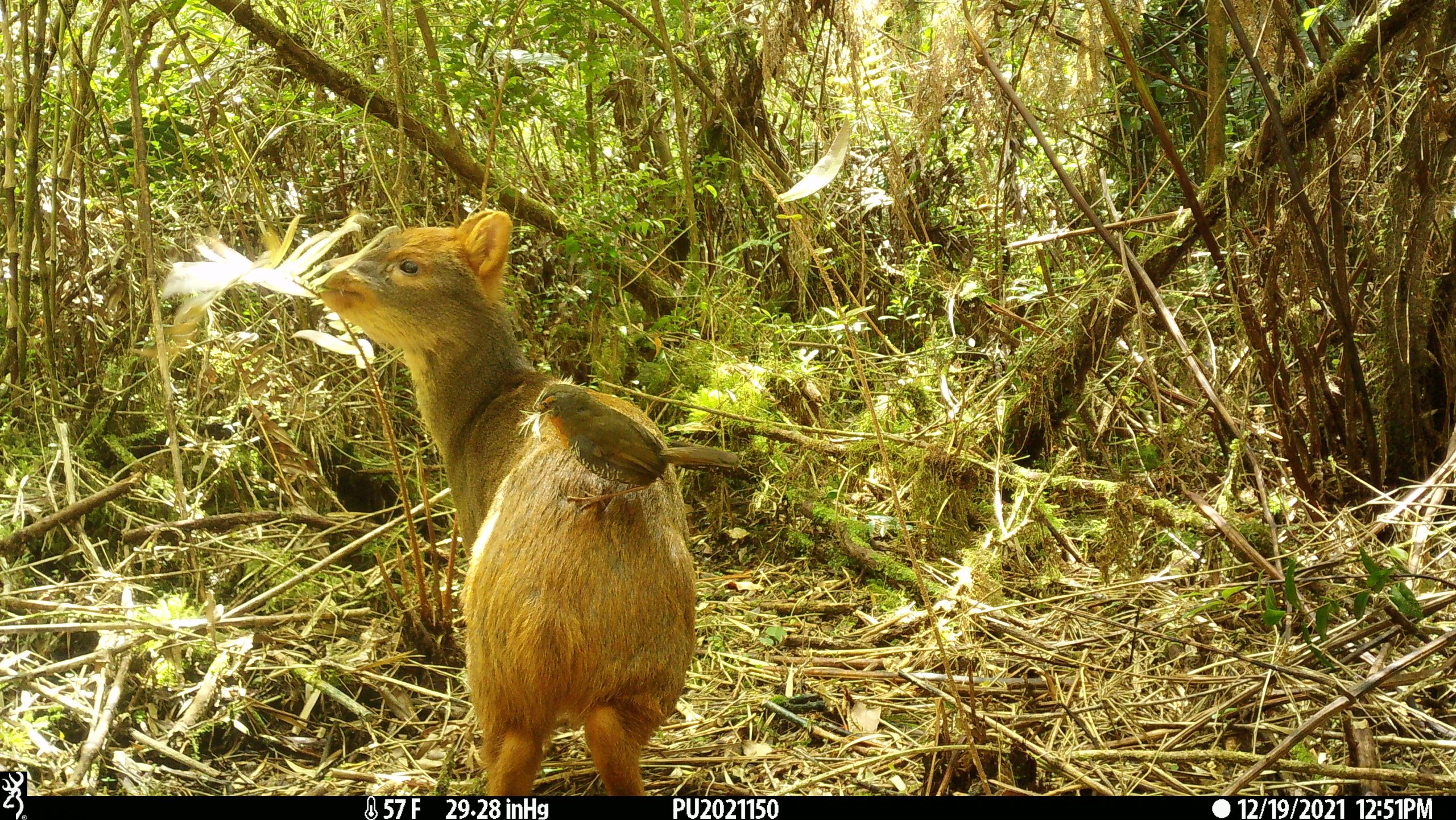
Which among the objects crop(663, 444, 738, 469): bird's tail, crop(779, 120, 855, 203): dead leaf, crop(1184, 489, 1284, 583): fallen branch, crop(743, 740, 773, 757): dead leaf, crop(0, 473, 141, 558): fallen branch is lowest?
crop(743, 740, 773, 757): dead leaf

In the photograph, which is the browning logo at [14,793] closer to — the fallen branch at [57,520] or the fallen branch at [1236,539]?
the fallen branch at [57,520]

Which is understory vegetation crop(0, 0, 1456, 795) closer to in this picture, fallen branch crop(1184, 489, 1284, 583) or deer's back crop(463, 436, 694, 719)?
fallen branch crop(1184, 489, 1284, 583)

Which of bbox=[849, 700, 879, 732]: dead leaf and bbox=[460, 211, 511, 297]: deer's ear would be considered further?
bbox=[460, 211, 511, 297]: deer's ear

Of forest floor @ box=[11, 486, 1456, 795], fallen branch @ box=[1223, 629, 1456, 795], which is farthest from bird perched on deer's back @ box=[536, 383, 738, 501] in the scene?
fallen branch @ box=[1223, 629, 1456, 795]

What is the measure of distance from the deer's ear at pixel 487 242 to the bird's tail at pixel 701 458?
6.25 feet

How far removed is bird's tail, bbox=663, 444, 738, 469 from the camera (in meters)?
2.49

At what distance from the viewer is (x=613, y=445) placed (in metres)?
2.57

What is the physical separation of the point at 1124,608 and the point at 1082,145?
3908 mm

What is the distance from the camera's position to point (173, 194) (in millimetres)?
5086

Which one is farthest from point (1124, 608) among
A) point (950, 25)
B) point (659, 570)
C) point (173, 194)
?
point (173, 194)

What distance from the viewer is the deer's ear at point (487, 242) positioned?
4.13 m

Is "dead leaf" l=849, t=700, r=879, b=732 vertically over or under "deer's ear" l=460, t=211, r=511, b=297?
under

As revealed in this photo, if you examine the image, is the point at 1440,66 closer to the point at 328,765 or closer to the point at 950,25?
the point at 950,25

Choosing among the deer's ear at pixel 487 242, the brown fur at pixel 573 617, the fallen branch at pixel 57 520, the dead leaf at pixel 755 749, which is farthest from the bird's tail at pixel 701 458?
the fallen branch at pixel 57 520
